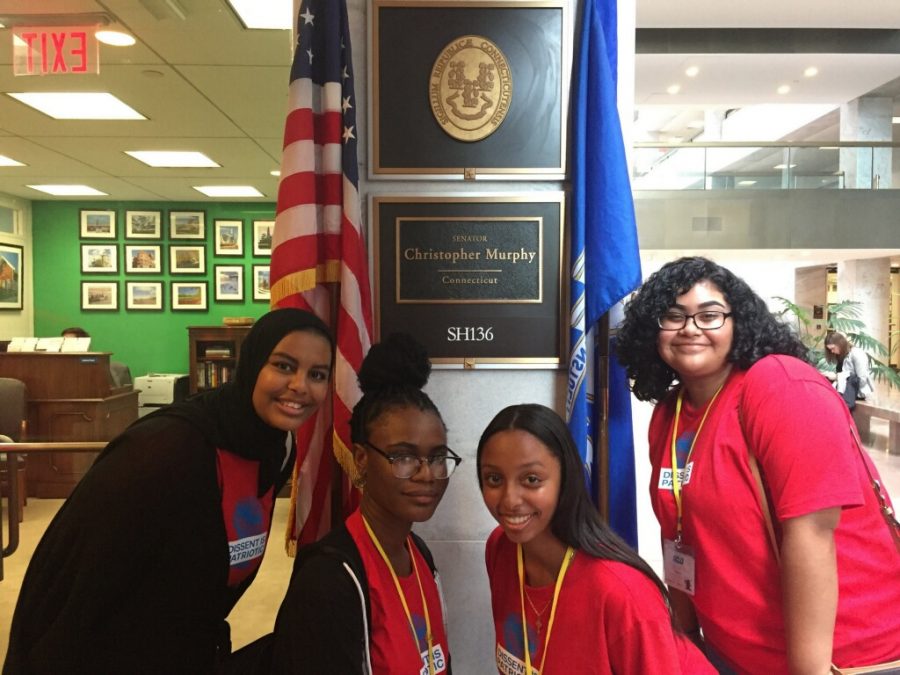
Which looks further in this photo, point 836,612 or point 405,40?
point 405,40

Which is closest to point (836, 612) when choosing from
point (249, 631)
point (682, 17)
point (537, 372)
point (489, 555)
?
point (489, 555)

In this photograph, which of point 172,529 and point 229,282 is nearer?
point 172,529

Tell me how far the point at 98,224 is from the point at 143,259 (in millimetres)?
458

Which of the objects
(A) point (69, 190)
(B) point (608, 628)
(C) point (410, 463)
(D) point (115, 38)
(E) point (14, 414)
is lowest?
(E) point (14, 414)

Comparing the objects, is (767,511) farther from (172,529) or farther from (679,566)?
(172,529)

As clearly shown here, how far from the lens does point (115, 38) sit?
383cm

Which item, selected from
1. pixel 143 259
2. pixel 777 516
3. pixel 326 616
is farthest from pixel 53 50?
pixel 777 516

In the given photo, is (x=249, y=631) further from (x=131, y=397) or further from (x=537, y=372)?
(x=131, y=397)

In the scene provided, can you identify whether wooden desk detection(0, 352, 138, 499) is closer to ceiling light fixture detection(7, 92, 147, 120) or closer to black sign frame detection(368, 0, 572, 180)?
ceiling light fixture detection(7, 92, 147, 120)

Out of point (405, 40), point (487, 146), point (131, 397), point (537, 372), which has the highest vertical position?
point (405, 40)

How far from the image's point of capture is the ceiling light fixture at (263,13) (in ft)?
11.6

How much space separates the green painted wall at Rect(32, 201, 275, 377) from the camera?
5.42 m

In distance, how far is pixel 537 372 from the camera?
86.6 inches

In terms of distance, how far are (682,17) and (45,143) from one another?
6.22 metres
